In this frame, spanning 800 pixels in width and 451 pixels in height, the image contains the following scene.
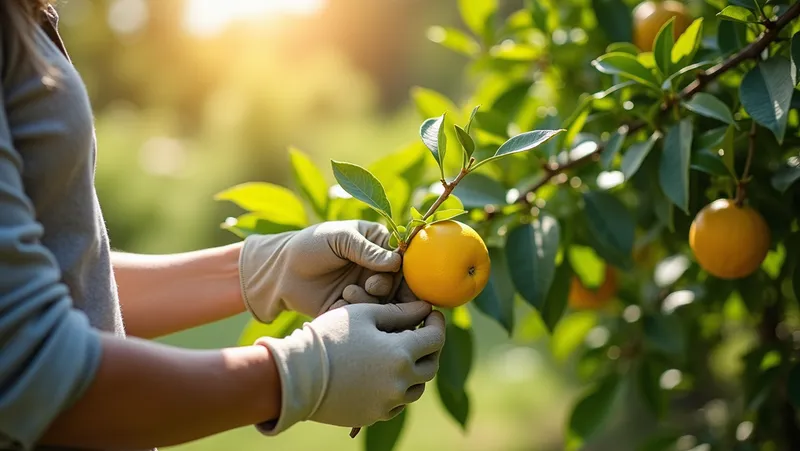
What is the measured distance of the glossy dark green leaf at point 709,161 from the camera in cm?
91

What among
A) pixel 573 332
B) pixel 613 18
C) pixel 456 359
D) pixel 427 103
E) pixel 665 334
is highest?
pixel 613 18

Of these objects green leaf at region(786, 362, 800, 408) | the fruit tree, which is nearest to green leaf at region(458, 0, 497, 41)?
the fruit tree

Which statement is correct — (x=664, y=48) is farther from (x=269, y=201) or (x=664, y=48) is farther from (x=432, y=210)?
(x=269, y=201)

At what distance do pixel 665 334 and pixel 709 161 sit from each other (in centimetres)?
44

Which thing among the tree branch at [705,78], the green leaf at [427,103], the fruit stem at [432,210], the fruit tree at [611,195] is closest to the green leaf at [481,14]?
the fruit tree at [611,195]

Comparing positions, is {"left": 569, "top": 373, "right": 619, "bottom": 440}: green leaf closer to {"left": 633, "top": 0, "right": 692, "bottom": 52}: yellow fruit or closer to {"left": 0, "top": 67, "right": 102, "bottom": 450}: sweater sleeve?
{"left": 633, "top": 0, "right": 692, "bottom": 52}: yellow fruit

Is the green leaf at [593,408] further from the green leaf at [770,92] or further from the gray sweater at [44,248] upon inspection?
the gray sweater at [44,248]

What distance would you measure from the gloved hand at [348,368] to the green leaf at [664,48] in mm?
443

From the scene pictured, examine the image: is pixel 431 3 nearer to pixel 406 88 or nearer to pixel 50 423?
pixel 406 88

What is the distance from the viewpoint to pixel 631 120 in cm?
105

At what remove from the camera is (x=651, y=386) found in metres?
1.32

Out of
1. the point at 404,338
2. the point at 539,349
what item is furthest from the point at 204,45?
the point at 404,338

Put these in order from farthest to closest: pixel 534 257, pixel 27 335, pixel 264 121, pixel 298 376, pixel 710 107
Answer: pixel 264 121
pixel 534 257
pixel 710 107
pixel 298 376
pixel 27 335

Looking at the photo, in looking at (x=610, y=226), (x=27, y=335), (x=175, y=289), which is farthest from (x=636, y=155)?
(x=27, y=335)
